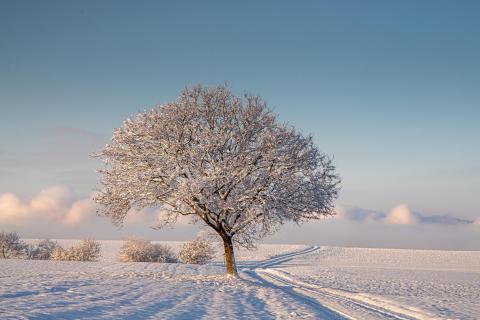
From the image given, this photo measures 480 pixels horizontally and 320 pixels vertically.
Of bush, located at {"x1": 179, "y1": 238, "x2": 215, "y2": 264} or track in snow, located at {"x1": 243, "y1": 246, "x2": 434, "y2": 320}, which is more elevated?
bush, located at {"x1": 179, "y1": 238, "x2": 215, "y2": 264}

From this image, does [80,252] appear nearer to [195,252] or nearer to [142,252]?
[142,252]

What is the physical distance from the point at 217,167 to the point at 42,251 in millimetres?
37585

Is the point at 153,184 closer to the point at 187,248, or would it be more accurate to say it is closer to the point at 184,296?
the point at 184,296

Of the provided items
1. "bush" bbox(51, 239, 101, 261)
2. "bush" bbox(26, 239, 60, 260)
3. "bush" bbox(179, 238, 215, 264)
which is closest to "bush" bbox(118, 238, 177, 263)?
"bush" bbox(179, 238, 215, 264)

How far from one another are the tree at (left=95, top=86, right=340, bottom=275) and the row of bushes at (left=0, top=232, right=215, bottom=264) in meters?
22.6

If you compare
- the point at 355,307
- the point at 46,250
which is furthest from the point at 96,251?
the point at 355,307

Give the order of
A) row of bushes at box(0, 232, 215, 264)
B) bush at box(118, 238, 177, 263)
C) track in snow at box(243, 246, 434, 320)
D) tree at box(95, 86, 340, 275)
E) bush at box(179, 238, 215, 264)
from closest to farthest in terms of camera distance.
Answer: track in snow at box(243, 246, 434, 320) < tree at box(95, 86, 340, 275) < row of bushes at box(0, 232, 215, 264) < bush at box(118, 238, 177, 263) < bush at box(179, 238, 215, 264)

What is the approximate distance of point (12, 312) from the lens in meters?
12.5

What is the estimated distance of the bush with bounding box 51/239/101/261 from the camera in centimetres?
4925

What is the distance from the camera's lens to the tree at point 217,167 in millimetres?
26812

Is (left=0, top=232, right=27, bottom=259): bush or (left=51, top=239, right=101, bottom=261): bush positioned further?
(left=0, top=232, right=27, bottom=259): bush

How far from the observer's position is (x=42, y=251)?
5334 cm

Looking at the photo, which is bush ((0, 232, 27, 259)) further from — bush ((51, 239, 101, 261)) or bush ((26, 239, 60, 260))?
bush ((51, 239, 101, 261))

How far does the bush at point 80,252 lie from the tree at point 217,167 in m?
23.0
